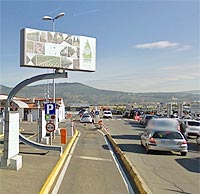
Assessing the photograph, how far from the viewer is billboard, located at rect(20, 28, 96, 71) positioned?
1559cm

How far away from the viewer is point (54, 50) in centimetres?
1658

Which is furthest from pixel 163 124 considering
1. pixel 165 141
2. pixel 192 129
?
pixel 192 129

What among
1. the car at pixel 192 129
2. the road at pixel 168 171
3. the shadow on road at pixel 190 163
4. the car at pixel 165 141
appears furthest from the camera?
the car at pixel 192 129

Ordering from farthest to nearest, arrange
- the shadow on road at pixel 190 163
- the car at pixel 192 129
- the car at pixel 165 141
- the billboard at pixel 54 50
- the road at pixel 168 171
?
the car at pixel 192 129 < the billboard at pixel 54 50 < the car at pixel 165 141 < the shadow on road at pixel 190 163 < the road at pixel 168 171

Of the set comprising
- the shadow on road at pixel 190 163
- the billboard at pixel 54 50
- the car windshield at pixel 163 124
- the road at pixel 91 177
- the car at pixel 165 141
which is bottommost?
the shadow on road at pixel 190 163

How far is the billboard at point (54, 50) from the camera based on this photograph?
51.2ft

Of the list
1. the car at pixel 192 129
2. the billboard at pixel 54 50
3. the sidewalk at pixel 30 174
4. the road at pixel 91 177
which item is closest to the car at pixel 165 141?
the road at pixel 91 177

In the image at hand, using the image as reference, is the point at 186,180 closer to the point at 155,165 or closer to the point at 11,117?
the point at 155,165

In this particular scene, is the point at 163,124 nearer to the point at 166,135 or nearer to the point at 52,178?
the point at 166,135

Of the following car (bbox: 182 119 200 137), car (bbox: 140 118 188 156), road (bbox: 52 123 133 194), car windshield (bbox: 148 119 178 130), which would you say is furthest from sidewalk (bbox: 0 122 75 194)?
car (bbox: 182 119 200 137)

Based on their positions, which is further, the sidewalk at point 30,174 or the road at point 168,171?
the road at point 168,171

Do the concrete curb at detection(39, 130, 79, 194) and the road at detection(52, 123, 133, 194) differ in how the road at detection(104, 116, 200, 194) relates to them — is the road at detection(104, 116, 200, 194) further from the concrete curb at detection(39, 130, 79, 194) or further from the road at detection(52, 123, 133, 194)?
the concrete curb at detection(39, 130, 79, 194)

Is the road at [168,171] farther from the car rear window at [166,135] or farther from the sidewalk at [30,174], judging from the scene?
the sidewalk at [30,174]

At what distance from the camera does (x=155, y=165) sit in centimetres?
1191
